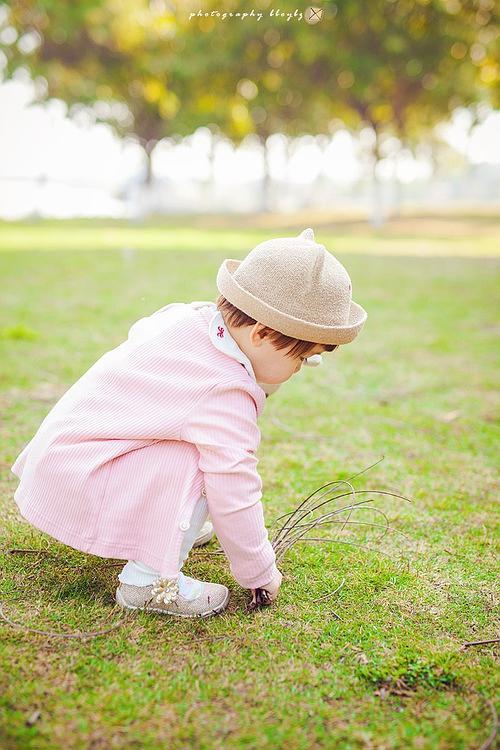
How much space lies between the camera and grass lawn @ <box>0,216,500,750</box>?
141cm

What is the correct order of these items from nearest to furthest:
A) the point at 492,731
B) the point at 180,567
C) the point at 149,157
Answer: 1. the point at 492,731
2. the point at 180,567
3. the point at 149,157

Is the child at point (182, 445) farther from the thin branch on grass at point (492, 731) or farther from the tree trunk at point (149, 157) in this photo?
the tree trunk at point (149, 157)

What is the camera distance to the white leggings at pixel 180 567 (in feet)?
5.67

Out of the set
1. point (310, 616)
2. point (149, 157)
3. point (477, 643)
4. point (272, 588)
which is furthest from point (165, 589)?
point (149, 157)

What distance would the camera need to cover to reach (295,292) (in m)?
1.67

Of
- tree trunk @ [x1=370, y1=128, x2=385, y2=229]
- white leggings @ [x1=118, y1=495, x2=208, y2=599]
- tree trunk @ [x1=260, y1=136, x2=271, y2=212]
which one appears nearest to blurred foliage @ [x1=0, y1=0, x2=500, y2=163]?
tree trunk @ [x1=370, y1=128, x2=385, y2=229]

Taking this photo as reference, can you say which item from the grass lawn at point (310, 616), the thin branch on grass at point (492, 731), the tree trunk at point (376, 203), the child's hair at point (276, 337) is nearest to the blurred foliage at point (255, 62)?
the tree trunk at point (376, 203)

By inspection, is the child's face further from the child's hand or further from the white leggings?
the child's hand

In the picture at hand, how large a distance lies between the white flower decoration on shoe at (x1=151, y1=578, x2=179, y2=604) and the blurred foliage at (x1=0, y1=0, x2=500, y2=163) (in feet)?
49.5

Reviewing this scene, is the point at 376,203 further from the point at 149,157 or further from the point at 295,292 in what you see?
the point at 295,292

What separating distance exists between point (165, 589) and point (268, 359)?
598 millimetres

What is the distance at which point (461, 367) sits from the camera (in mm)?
4633

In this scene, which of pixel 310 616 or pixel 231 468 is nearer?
pixel 231 468

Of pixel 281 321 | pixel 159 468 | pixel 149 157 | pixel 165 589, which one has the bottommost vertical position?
pixel 165 589
